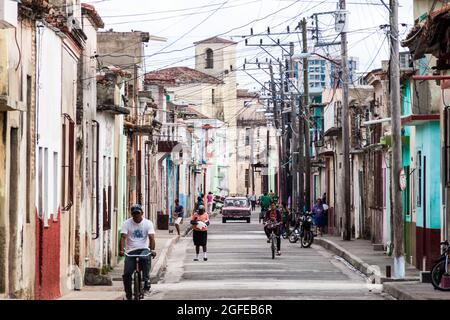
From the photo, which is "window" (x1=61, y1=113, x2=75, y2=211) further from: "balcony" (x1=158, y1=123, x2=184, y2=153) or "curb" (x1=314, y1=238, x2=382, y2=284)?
"balcony" (x1=158, y1=123, x2=184, y2=153)

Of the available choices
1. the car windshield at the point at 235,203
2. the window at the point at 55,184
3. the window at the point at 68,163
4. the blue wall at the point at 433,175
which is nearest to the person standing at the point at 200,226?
the blue wall at the point at 433,175

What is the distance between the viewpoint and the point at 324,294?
26.5 meters

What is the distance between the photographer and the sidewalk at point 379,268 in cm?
2530

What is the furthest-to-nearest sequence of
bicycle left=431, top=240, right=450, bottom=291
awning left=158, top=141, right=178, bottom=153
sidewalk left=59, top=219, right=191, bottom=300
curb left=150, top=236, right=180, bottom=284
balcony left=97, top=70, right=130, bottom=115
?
awning left=158, top=141, right=178, bottom=153 < balcony left=97, top=70, right=130, bottom=115 < curb left=150, top=236, right=180, bottom=284 < bicycle left=431, top=240, right=450, bottom=291 < sidewalk left=59, top=219, right=191, bottom=300

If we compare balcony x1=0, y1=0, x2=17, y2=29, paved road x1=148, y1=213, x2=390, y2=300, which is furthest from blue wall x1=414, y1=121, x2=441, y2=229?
balcony x1=0, y1=0, x2=17, y2=29

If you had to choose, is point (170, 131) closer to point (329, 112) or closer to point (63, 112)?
point (329, 112)

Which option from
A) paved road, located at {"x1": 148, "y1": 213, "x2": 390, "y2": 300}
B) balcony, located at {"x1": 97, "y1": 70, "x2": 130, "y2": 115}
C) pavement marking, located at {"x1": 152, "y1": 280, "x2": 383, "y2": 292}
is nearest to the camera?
paved road, located at {"x1": 148, "y1": 213, "x2": 390, "y2": 300}

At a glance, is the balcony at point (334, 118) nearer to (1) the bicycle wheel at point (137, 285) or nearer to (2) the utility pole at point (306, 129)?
(2) the utility pole at point (306, 129)

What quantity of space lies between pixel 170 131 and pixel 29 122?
66481 millimetres

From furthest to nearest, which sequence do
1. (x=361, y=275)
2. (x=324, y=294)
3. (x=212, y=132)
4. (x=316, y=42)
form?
(x=212, y=132), (x=316, y=42), (x=361, y=275), (x=324, y=294)

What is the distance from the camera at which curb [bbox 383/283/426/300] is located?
2456 cm

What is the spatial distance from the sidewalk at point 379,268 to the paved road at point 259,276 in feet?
1.08

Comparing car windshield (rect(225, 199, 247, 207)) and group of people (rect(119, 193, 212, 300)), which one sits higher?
car windshield (rect(225, 199, 247, 207))

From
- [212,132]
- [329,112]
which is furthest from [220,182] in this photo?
[329,112]
